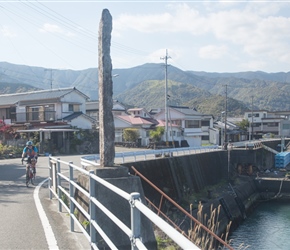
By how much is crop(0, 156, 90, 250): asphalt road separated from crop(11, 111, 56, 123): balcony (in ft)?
88.2

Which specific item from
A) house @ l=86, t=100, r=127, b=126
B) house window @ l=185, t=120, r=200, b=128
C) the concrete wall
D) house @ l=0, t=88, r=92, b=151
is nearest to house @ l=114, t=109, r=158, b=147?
house @ l=86, t=100, r=127, b=126

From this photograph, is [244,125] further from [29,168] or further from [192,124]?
[29,168]

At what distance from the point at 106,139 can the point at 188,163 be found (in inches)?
708

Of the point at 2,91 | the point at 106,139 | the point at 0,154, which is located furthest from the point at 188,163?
the point at 2,91

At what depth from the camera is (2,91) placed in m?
131

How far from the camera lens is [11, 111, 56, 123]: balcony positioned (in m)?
37.0

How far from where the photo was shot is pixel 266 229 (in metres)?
21.7

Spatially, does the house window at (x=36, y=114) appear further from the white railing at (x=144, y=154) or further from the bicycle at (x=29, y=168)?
the bicycle at (x=29, y=168)

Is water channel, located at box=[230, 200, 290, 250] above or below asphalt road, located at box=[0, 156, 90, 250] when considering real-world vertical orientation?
below

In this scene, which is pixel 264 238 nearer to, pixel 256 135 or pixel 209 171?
pixel 209 171

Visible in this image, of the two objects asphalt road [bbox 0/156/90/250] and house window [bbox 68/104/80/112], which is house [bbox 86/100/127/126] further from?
asphalt road [bbox 0/156/90/250]

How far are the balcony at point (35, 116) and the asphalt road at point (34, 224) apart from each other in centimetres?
2688

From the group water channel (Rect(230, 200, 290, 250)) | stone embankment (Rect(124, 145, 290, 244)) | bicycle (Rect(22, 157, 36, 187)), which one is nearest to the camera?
bicycle (Rect(22, 157, 36, 187))

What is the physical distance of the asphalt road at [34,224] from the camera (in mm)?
5566
